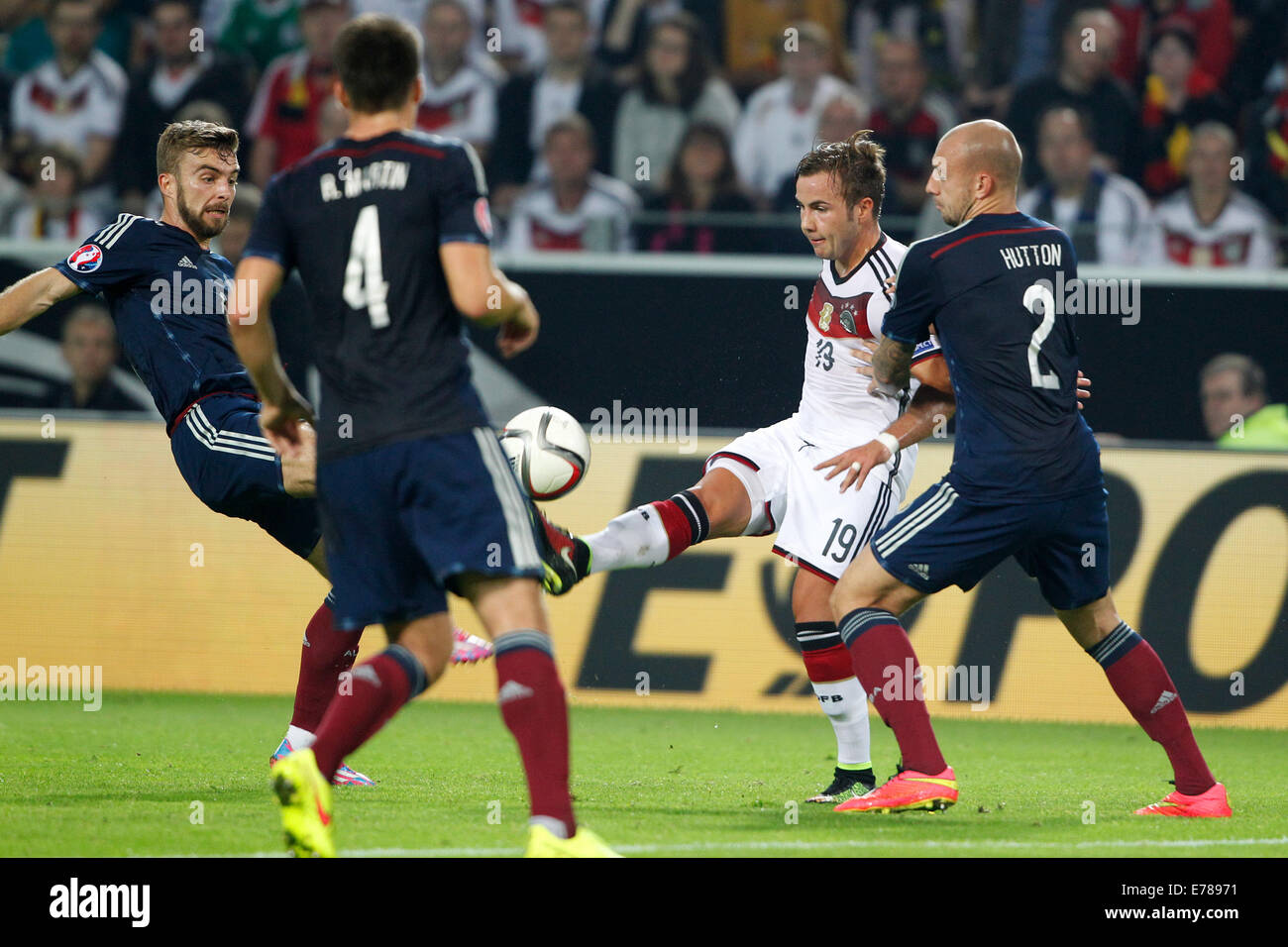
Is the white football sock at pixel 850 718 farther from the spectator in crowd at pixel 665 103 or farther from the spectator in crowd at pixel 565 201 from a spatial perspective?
the spectator in crowd at pixel 665 103

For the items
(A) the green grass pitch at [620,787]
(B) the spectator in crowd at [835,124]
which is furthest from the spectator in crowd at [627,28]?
(A) the green grass pitch at [620,787]

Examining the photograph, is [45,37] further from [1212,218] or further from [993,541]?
[993,541]

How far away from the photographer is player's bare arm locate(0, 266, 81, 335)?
550 cm

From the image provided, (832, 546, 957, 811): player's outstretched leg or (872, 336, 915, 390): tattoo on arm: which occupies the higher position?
(872, 336, 915, 390): tattoo on arm

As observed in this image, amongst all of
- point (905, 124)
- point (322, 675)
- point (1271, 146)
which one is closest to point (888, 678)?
point (322, 675)

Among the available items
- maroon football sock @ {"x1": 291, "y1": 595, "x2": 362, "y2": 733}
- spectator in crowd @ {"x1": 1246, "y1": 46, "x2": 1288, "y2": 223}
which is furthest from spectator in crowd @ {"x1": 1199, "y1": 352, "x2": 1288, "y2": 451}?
maroon football sock @ {"x1": 291, "y1": 595, "x2": 362, "y2": 733}

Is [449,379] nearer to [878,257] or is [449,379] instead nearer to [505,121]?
[878,257]

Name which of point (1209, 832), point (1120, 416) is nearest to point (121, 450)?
point (1120, 416)

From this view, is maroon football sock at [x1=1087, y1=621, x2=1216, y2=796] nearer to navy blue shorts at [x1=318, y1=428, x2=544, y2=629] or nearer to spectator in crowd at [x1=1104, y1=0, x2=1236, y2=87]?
navy blue shorts at [x1=318, y1=428, x2=544, y2=629]

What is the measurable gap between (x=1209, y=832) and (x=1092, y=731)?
3.15 meters

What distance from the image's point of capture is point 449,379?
406cm

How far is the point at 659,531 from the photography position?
5.85m

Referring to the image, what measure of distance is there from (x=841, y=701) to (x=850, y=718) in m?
0.07

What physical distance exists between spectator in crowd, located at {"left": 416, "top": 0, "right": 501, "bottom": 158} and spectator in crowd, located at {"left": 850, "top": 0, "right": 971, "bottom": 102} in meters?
2.68
